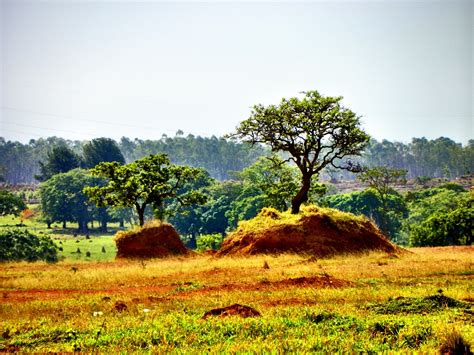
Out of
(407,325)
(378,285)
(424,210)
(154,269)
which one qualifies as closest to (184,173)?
(154,269)

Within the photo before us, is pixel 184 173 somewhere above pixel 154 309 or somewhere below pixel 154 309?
above

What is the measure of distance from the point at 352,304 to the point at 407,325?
129 inches

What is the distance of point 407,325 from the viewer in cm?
1015

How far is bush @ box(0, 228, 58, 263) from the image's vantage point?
5909 centimetres

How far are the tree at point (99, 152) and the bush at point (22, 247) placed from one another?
247ft

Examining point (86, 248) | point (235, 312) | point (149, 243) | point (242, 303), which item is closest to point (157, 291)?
point (242, 303)

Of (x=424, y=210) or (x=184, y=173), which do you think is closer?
(x=184, y=173)

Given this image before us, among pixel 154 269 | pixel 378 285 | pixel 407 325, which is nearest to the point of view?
pixel 407 325

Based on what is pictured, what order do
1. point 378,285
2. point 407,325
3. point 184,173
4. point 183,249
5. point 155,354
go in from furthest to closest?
point 184,173 → point 183,249 → point 378,285 → point 407,325 → point 155,354

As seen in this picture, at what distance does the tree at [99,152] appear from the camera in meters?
140

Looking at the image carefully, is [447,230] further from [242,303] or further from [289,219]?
[242,303]

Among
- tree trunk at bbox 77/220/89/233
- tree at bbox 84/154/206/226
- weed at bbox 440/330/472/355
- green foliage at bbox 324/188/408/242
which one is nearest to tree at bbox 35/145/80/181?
tree trunk at bbox 77/220/89/233

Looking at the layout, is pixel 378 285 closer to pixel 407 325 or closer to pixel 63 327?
pixel 407 325

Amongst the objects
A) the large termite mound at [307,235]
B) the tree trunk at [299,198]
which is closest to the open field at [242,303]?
the large termite mound at [307,235]
